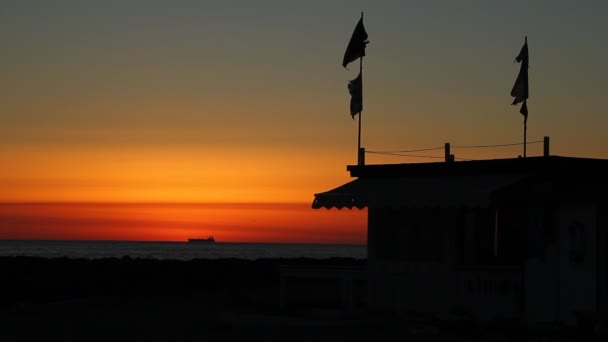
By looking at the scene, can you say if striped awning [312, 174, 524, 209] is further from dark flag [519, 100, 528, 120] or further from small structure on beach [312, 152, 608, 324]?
dark flag [519, 100, 528, 120]

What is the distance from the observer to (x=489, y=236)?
21062 millimetres

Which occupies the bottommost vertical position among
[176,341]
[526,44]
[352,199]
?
[176,341]

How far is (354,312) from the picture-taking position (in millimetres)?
20688

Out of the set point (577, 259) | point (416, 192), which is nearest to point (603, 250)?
point (577, 259)

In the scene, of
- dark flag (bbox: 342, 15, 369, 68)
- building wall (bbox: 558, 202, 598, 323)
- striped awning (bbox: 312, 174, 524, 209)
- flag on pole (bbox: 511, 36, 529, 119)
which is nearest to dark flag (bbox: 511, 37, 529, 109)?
flag on pole (bbox: 511, 36, 529, 119)

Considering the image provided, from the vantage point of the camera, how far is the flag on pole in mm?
25219

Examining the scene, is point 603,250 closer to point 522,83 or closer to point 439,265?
point 439,265

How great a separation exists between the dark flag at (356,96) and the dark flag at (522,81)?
386 cm

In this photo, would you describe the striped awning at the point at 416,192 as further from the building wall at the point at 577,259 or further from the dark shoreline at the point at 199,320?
the dark shoreline at the point at 199,320

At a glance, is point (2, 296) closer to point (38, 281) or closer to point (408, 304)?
point (38, 281)

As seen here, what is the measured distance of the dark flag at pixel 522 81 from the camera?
82.7 feet

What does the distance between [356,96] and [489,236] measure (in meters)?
5.96

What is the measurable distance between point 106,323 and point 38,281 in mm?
16643

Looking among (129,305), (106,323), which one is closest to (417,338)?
(106,323)
